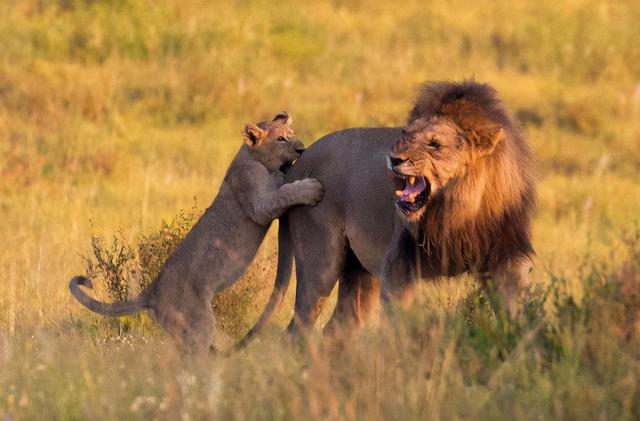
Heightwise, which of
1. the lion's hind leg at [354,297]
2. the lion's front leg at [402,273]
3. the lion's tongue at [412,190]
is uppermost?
the lion's tongue at [412,190]

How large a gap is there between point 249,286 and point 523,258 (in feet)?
7.60

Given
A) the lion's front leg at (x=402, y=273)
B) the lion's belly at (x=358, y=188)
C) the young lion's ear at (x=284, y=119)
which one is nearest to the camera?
the lion's front leg at (x=402, y=273)

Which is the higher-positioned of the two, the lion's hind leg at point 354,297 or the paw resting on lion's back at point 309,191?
the paw resting on lion's back at point 309,191

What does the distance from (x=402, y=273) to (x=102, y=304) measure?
5.75ft

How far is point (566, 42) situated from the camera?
20672mm

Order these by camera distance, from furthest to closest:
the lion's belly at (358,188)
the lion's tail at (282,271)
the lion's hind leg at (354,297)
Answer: the lion's tail at (282,271) → the lion's hind leg at (354,297) → the lion's belly at (358,188)

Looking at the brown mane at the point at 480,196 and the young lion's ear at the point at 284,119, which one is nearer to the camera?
the brown mane at the point at 480,196

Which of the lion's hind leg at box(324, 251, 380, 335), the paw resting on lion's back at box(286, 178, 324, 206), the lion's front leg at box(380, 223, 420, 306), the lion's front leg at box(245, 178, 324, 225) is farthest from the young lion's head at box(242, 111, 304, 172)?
the lion's front leg at box(380, 223, 420, 306)

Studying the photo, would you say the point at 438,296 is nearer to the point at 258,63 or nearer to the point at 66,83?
the point at 66,83

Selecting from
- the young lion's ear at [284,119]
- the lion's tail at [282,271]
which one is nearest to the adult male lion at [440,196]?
the lion's tail at [282,271]

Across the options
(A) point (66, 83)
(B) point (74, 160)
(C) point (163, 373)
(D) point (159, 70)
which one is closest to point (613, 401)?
(C) point (163, 373)

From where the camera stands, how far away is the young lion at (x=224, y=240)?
701cm

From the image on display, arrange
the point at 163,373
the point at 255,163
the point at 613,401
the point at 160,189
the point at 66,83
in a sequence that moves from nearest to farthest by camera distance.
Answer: the point at 613,401, the point at 163,373, the point at 255,163, the point at 160,189, the point at 66,83

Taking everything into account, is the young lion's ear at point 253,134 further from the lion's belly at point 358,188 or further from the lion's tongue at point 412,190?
the lion's tongue at point 412,190
